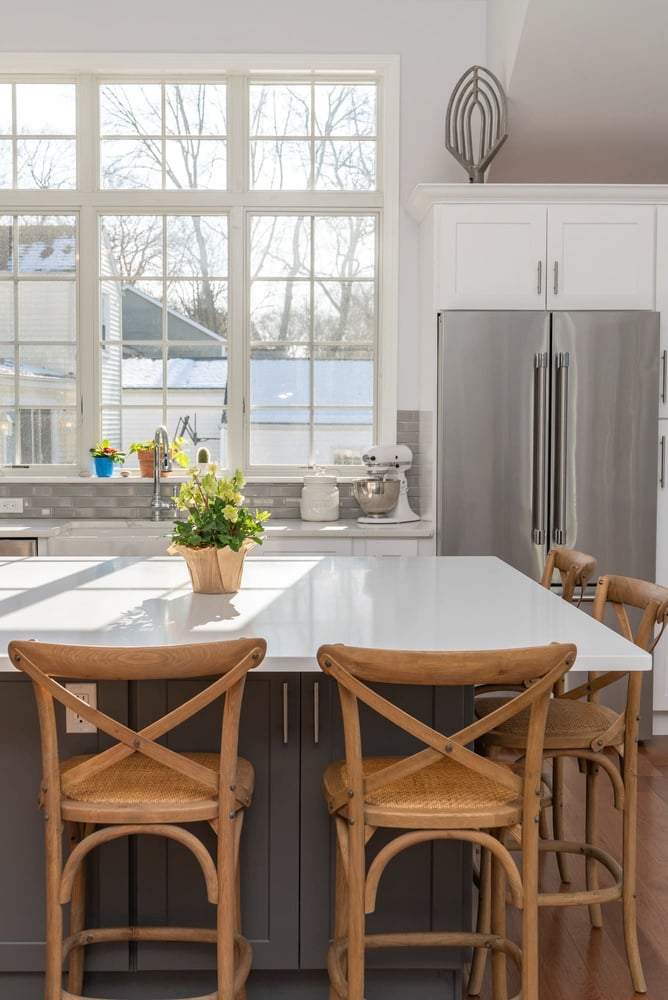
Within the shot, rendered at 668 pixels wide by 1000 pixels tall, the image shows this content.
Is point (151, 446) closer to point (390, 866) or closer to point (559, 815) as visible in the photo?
point (559, 815)

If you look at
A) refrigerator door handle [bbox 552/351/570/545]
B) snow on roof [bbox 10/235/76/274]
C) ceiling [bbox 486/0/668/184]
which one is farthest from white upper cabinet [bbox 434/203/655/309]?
snow on roof [bbox 10/235/76/274]

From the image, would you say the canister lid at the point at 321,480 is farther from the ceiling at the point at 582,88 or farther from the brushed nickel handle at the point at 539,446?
the ceiling at the point at 582,88

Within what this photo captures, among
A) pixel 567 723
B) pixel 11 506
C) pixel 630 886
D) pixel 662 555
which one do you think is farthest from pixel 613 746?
pixel 11 506

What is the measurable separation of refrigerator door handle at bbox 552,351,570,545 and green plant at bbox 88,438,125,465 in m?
2.26

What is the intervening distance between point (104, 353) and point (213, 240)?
0.84 m

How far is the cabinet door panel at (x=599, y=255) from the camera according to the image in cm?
425

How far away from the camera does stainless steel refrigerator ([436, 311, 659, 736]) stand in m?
4.18

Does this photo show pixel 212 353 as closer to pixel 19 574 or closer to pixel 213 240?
pixel 213 240

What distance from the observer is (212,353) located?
16.6 ft

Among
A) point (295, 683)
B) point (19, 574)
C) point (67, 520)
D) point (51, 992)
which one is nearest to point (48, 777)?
point (51, 992)

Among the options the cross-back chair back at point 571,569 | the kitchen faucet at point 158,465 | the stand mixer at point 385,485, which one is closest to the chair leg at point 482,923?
the cross-back chair back at point 571,569

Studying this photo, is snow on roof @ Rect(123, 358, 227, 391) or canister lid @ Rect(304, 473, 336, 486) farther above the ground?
snow on roof @ Rect(123, 358, 227, 391)

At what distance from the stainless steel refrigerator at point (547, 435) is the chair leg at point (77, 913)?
2.48m

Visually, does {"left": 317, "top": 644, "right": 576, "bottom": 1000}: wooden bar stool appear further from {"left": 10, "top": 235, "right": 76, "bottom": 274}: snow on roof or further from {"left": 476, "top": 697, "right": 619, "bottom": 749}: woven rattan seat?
{"left": 10, "top": 235, "right": 76, "bottom": 274}: snow on roof
